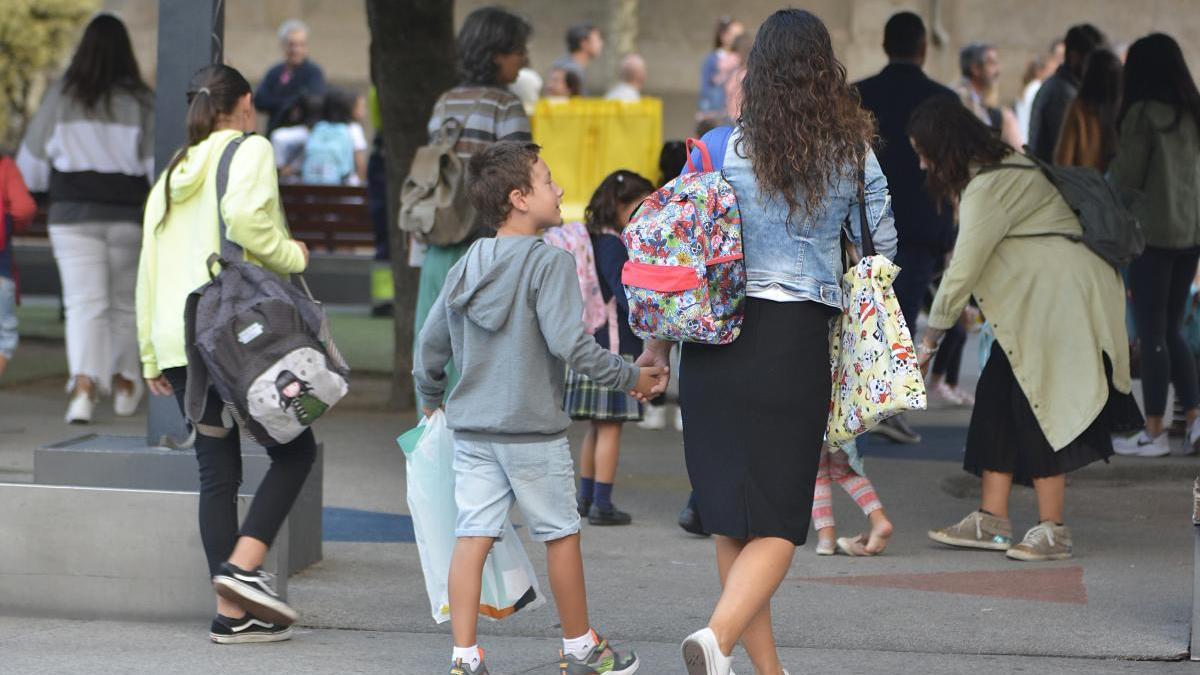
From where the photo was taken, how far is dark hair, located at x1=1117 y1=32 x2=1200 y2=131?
28.2ft

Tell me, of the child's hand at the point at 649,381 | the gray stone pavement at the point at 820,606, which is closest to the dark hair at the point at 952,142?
the gray stone pavement at the point at 820,606

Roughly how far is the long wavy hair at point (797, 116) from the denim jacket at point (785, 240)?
3cm

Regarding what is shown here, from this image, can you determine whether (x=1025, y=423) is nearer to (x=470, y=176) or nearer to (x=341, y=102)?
(x=470, y=176)

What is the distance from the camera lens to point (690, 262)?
15.0 feet

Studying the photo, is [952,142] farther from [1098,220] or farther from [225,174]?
[225,174]

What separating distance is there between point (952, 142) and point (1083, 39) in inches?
138

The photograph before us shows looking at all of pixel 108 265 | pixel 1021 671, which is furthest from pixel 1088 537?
pixel 108 265

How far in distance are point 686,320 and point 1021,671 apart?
5.23 ft

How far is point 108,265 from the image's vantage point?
9820 mm

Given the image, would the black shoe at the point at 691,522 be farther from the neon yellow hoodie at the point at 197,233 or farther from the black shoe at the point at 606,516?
the neon yellow hoodie at the point at 197,233

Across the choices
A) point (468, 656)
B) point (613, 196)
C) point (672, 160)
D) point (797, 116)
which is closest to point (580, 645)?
point (468, 656)

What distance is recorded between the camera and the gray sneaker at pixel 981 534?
23.0 ft

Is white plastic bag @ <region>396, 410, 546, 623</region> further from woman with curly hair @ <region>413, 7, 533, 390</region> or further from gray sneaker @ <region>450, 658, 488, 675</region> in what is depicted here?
woman with curly hair @ <region>413, 7, 533, 390</region>

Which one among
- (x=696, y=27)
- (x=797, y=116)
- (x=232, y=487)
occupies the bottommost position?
(x=232, y=487)
